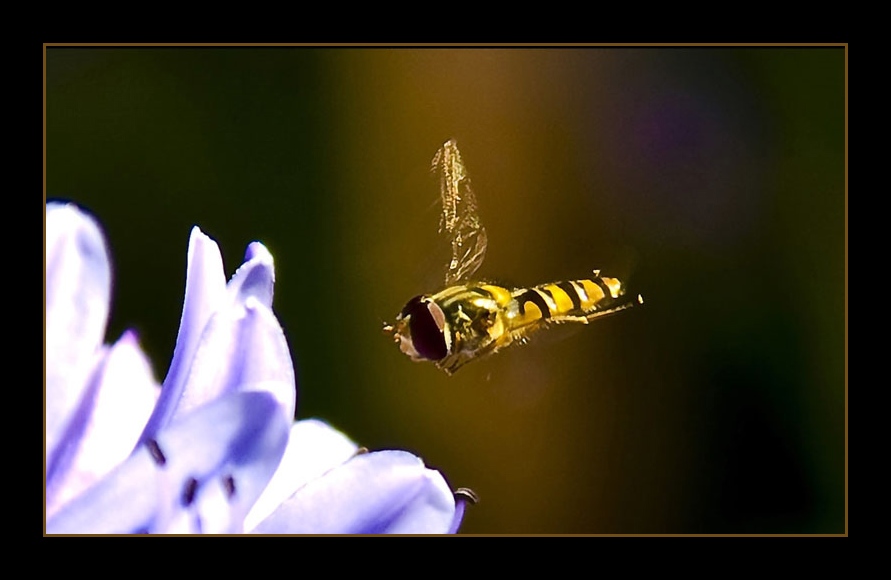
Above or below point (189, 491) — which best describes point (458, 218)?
above

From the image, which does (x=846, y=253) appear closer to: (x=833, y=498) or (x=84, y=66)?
(x=833, y=498)

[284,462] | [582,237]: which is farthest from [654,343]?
[284,462]

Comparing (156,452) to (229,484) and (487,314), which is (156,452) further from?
(487,314)

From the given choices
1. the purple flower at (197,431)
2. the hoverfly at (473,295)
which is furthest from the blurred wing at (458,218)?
the purple flower at (197,431)

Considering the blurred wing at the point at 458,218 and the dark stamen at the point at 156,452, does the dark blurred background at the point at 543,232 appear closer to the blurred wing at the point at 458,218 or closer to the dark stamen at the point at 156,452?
the blurred wing at the point at 458,218

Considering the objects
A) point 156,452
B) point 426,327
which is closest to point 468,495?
point 426,327

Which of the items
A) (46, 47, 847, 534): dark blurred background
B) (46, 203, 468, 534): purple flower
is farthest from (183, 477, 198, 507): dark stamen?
(46, 47, 847, 534): dark blurred background
